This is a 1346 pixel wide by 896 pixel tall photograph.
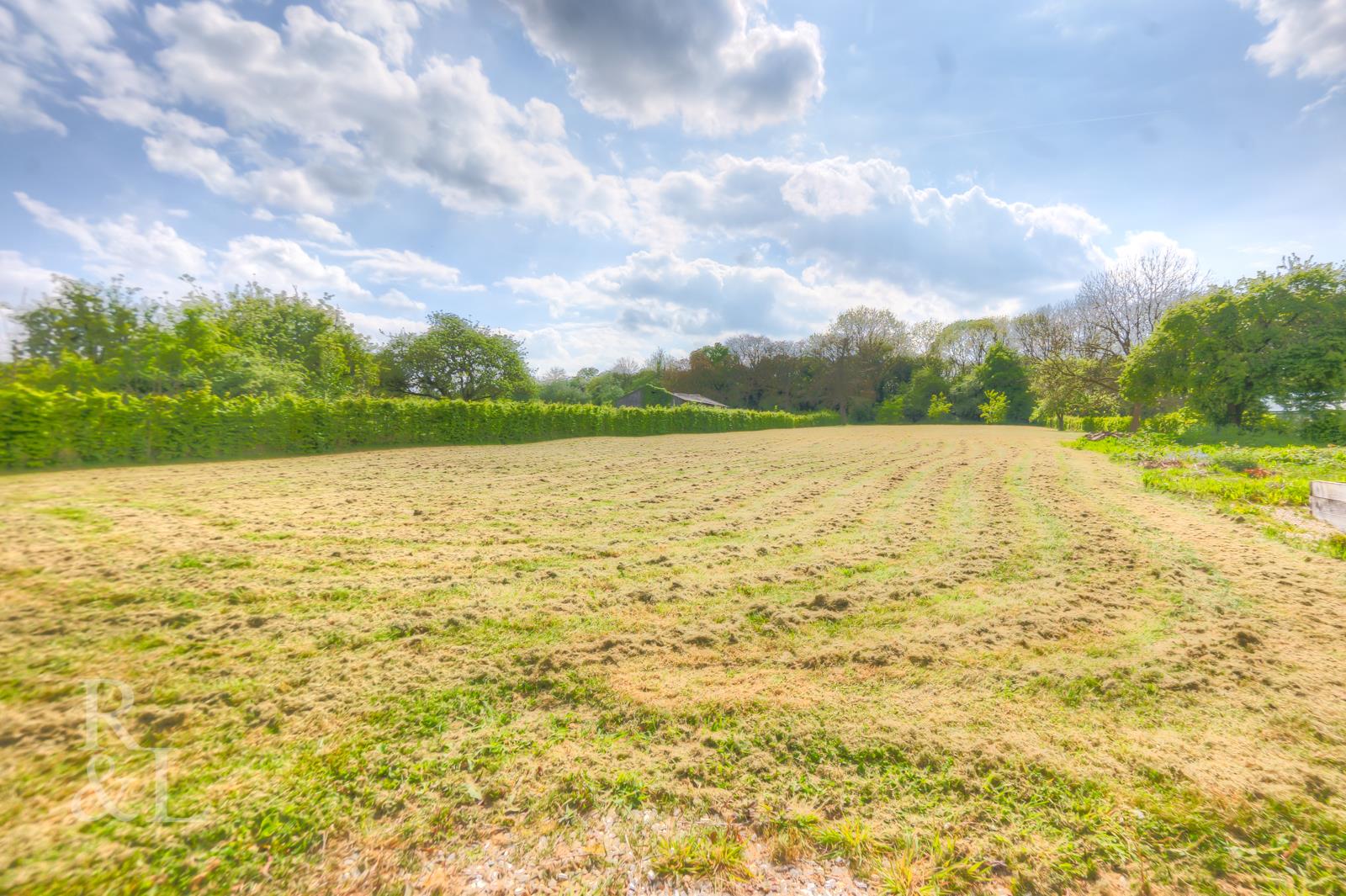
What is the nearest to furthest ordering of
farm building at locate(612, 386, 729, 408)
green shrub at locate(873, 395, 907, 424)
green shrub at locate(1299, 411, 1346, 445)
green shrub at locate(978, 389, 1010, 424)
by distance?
green shrub at locate(1299, 411, 1346, 445) → green shrub at locate(978, 389, 1010, 424) → farm building at locate(612, 386, 729, 408) → green shrub at locate(873, 395, 907, 424)

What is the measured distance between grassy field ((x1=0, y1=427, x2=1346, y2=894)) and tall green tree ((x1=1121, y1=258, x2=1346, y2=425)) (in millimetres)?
13538

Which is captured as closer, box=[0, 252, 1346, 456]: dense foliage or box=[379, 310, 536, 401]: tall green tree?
box=[0, 252, 1346, 456]: dense foliage

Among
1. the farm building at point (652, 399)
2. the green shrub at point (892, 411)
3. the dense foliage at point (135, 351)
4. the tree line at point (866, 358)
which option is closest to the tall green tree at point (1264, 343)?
Result: the tree line at point (866, 358)

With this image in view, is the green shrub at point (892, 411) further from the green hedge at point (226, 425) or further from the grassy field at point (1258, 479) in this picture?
the green hedge at point (226, 425)

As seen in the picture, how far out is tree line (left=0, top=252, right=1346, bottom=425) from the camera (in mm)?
13719

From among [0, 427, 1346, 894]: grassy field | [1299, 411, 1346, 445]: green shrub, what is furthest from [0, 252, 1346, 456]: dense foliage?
[0, 427, 1346, 894]: grassy field

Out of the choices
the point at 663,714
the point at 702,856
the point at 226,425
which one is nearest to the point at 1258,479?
the point at 663,714

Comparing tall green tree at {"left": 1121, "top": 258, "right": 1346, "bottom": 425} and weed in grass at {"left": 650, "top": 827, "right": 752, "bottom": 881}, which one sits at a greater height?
tall green tree at {"left": 1121, "top": 258, "right": 1346, "bottom": 425}

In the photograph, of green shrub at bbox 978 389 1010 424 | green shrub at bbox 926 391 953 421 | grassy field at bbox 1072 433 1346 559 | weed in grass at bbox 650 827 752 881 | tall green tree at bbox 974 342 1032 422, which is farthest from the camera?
green shrub at bbox 926 391 953 421

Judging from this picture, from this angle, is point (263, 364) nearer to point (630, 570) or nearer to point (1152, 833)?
point (630, 570)

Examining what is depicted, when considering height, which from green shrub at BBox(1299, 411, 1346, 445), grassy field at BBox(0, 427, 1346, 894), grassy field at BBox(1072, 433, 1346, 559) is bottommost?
grassy field at BBox(0, 427, 1346, 894)

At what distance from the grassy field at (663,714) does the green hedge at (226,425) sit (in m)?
7.69

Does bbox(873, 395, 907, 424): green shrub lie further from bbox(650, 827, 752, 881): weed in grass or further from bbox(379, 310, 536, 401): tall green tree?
bbox(650, 827, 752, 881): weed in grass

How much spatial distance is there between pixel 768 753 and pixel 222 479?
1136 centimetres
